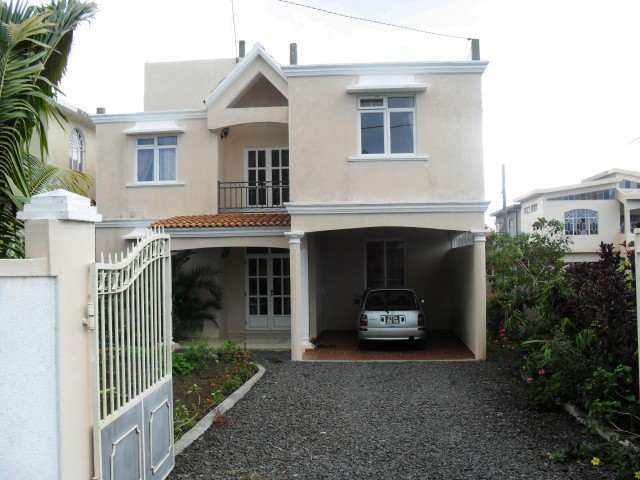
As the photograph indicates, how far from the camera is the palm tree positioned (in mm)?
5574

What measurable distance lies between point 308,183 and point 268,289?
4.52 m

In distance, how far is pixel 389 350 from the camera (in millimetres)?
15062

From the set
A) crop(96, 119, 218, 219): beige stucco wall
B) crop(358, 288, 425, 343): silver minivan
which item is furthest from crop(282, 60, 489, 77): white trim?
crop(358, 288, 425, 343): silver minivan

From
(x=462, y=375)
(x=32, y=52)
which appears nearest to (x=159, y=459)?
(x=32, y=52)

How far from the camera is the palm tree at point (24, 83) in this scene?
219 inches

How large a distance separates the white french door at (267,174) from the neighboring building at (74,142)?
5.20m

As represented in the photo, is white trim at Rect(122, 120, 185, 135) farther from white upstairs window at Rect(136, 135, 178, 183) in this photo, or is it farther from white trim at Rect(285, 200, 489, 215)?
white trim at Rect(285, 200, 489, 215)

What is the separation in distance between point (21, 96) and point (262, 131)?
39.4ft

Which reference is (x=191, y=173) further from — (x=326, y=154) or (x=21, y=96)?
(x=21, y=96)

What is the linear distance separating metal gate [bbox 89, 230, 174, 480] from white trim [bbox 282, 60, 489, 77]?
28.1 ft

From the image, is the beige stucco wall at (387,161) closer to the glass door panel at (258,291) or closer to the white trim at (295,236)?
the white trim at (295,236)

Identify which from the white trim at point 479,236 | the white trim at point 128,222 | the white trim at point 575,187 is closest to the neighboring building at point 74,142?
the white trim at point 128,222

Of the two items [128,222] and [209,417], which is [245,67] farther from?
[209,417]

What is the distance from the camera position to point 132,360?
17.9ft
